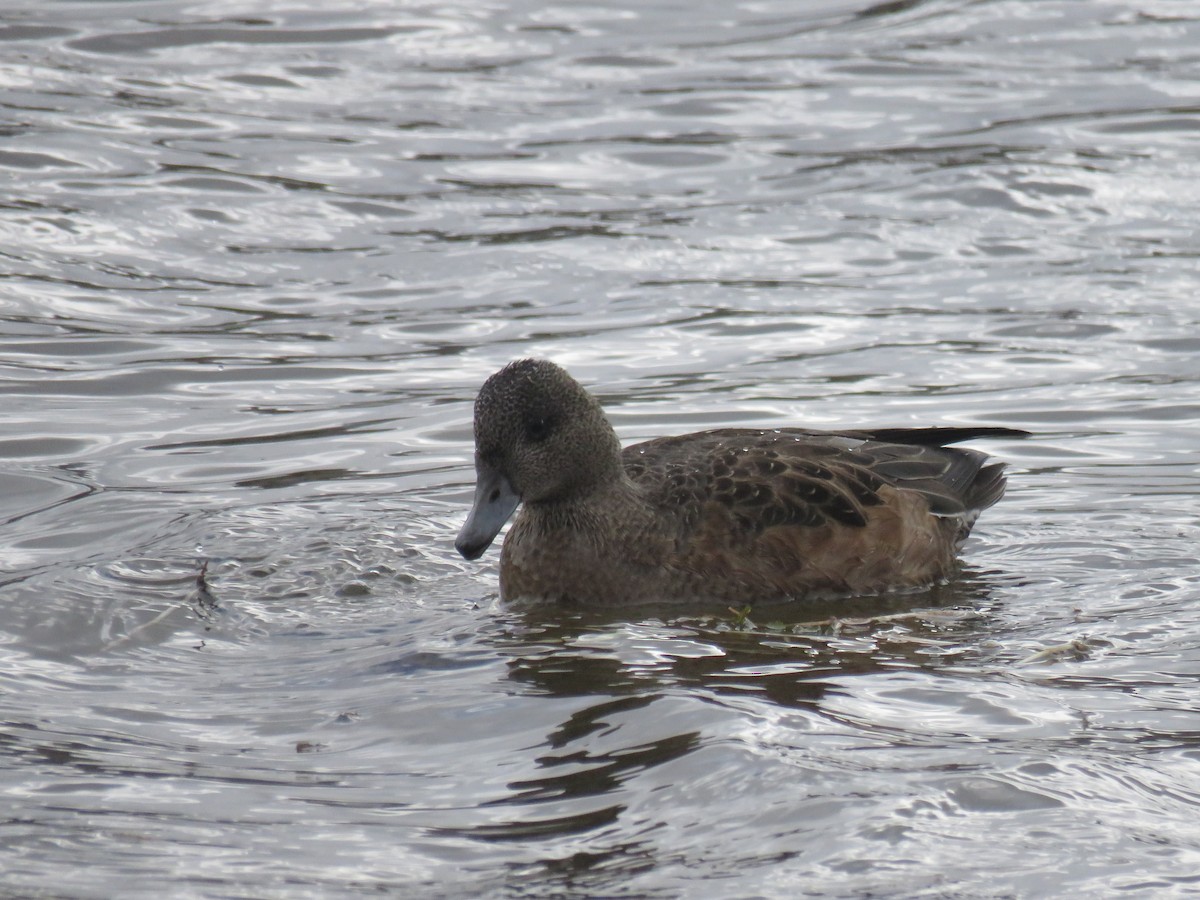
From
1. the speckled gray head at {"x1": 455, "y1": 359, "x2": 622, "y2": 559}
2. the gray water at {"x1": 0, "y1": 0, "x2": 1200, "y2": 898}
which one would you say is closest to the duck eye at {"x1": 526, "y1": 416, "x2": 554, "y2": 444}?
the speckled gray head at {"x1": 455, "y1": 359, "x2": 622, "y2": 559}

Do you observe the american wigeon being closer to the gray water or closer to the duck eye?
the duck eye

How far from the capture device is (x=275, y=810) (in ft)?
16.4

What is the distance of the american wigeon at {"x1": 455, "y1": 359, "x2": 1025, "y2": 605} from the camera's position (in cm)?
736

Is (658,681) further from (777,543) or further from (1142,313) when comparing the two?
(1142,313)

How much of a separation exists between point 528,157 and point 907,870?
1080 cm

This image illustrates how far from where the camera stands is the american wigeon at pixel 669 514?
24.1 ft

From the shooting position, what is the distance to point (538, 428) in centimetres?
741

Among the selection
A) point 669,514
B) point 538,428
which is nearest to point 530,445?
point 538,428

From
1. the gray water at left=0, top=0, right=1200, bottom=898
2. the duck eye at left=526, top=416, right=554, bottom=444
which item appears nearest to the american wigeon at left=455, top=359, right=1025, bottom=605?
the duck eye at left=526, top=416, right=554, bottom=444

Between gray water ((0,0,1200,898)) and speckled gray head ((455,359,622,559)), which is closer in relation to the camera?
gray water ((0,0,1200,898))

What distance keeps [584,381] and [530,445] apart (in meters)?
3.13

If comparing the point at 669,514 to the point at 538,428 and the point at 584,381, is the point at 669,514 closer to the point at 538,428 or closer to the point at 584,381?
the point at 538,428

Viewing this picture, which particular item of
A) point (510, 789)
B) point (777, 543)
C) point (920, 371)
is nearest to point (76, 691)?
point (510, 789)

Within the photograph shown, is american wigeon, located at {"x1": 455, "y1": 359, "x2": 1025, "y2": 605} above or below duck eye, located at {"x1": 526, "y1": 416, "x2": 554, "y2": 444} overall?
below
